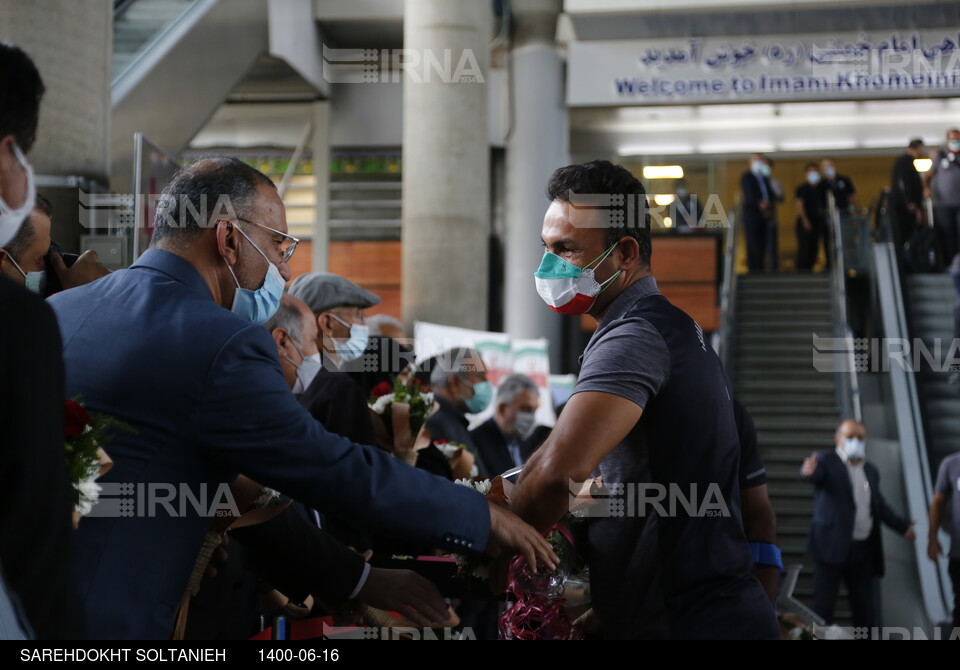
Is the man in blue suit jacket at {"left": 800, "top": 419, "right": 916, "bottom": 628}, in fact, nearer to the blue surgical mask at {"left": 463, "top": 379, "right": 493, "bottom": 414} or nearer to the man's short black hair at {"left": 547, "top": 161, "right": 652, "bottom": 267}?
the blue surgical mask at {"left": 463, "top": 379, "right": 493, "bottom": 414}

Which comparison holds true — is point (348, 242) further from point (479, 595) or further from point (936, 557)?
point (479, 595)

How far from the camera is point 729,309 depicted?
15055mm

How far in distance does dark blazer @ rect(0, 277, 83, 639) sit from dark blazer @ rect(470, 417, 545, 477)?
5.60 m

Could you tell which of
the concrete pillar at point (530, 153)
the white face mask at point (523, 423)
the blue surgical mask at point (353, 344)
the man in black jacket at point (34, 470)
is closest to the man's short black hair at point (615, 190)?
the man in black jacket at point (34, 470)

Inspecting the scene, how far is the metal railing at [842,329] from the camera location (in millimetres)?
12430

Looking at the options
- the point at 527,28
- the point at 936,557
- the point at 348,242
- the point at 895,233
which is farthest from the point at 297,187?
the point at 936,557

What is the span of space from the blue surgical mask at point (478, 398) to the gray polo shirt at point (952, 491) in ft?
11.6

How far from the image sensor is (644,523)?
2459 mm

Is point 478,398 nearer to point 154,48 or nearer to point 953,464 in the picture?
point 953,464

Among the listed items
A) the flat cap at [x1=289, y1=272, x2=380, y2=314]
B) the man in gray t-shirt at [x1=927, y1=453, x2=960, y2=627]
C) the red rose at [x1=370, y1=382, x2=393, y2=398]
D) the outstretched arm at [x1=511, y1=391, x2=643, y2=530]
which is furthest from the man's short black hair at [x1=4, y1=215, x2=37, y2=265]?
the man in gray t-shirt at [x1=927, y1=453, x2=960, y2=627]

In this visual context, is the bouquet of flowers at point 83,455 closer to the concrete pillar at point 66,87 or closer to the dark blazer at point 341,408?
the dark blazer at point 341,408

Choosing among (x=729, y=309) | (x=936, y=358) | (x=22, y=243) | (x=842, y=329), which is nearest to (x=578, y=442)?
(x=22, y=243)

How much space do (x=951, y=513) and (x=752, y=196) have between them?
31.6 feet

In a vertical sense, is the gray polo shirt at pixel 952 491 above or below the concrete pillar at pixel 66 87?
below
